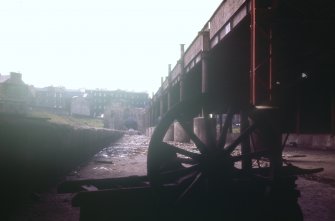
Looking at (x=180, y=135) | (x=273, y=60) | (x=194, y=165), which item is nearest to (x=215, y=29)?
(x=273, y=60)

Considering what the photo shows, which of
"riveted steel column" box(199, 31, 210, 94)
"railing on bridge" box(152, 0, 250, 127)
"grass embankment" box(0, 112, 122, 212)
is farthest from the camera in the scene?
"riveted steel column" box(199, 31, 210, 94)

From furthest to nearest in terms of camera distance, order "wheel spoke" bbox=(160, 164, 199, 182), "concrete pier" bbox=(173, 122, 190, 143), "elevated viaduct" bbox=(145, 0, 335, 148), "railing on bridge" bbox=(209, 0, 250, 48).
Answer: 1. "concrete pier" bbox=(173, 122, 190, 143)
2. "railing on bridge" bbox=(209, 0, 250, 48)
3. "elevated viaduct" bbox=(145, 0, 335, 148)
4. "wheel spoke" bbox=(160, 164, 199, 182)

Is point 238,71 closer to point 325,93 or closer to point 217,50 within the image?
point 217,50

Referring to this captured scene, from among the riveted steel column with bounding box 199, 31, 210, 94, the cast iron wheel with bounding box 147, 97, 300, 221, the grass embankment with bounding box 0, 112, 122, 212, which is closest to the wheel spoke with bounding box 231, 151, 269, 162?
the cast iron wheel with bounding box 147, 97, 300, 221

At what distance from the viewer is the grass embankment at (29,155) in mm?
4863

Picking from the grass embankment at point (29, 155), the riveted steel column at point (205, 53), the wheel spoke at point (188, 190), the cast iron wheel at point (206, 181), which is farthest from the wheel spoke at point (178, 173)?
the riveted steel column at point (205, 53)

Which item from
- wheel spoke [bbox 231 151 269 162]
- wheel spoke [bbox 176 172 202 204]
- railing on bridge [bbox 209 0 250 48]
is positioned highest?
railing on bridge [bbox 209 0 250 48]

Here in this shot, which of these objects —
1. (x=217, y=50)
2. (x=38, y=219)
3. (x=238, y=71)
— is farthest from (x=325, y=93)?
(x=38, y=219)

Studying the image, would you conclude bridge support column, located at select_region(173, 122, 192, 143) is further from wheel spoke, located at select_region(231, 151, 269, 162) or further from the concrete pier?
wheel spoke, located at select_region(231, 151, 269, 162)

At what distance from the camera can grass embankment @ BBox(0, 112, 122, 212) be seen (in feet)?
16.0

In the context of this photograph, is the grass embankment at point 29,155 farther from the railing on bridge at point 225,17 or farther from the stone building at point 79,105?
the stone building at point 79,105

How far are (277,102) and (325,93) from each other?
11.2 meters

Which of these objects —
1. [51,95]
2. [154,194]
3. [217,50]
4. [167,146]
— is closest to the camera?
[154,194]

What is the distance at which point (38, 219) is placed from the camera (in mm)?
4039
